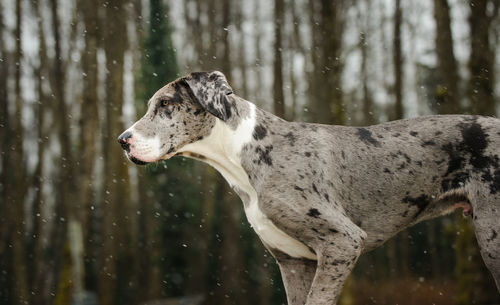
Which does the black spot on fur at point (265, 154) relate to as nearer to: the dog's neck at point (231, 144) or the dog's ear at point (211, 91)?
the dog's neck at point (231, 144)

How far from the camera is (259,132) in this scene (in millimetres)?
4398

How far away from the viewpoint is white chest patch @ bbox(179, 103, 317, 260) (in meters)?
4.31

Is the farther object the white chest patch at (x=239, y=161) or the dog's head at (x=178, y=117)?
the white chest patch at (x=239, y=161)

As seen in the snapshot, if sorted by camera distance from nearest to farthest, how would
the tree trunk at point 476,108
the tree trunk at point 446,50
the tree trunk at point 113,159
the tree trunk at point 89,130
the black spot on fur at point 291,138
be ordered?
the black spot on fur at point 291,138 → the tree trunk at point 476,108 → the tree trunk at point 446,50 → the tree trunk at point 89,130 → the tree trunk at point 113,159

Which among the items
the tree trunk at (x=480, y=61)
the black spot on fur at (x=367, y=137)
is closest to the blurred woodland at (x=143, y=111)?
the tree trunk at (x=480, y=61)

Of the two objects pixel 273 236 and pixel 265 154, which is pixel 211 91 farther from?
pixel 273 236

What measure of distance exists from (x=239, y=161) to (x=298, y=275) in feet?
3.40

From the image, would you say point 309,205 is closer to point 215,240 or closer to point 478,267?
point 478,267

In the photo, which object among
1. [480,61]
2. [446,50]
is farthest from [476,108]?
[446,50]

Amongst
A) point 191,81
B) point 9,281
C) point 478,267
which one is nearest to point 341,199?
point 191,81

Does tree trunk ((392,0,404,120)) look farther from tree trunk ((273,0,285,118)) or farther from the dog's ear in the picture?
the dog's ear

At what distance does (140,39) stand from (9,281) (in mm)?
10427

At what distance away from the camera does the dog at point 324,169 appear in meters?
4.11

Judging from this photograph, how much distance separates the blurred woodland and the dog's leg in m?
7.69
